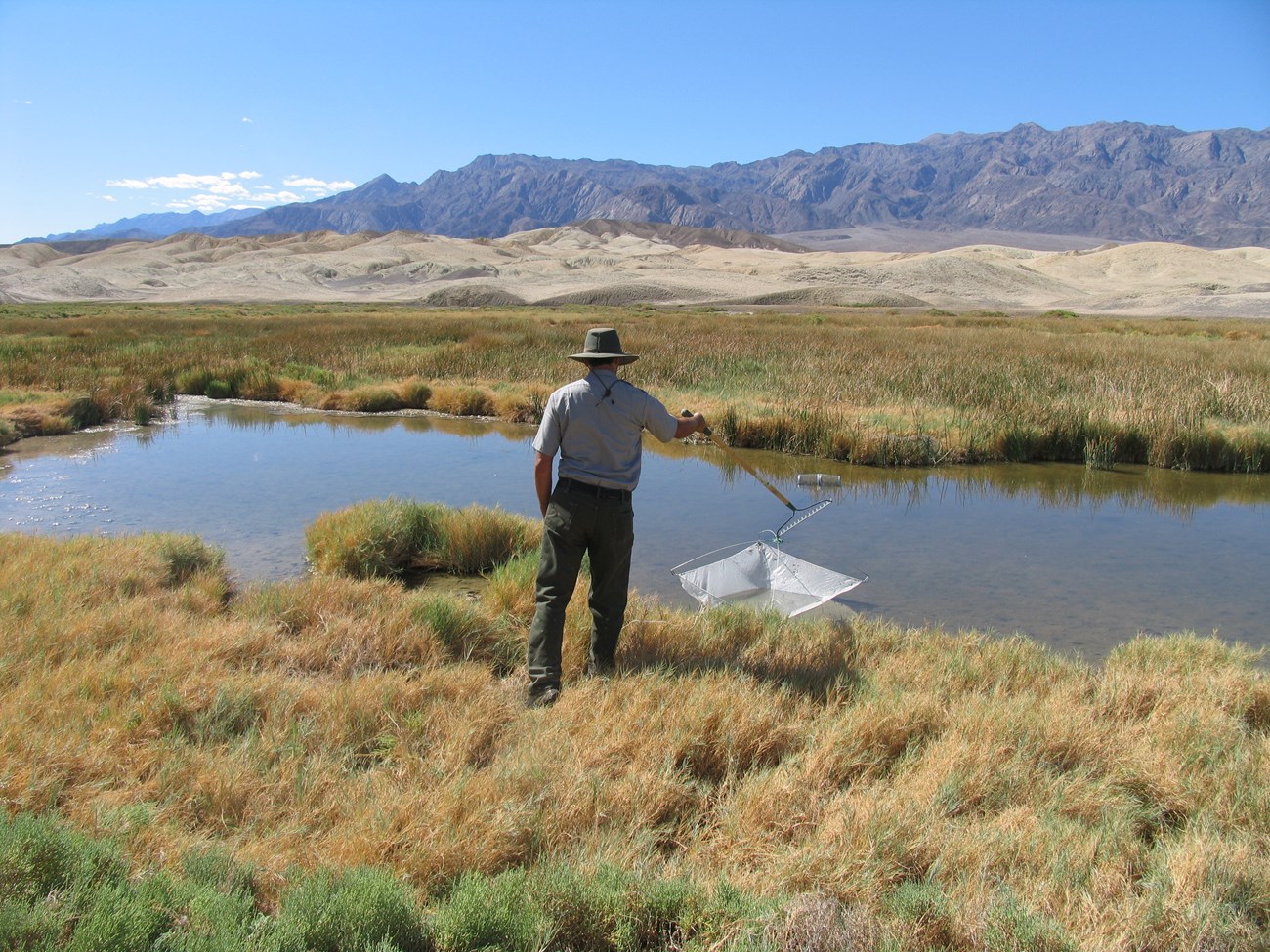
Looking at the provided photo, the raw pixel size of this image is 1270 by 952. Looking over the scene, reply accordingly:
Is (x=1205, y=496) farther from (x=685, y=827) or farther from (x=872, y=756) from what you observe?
(x=685, y=827)

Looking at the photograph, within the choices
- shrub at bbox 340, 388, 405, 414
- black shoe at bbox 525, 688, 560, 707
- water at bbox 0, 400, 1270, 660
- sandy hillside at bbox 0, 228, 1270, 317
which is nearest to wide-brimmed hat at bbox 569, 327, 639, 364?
black shoe at bbox 525, 688, 560, 707

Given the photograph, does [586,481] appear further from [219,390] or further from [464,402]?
[219,390]

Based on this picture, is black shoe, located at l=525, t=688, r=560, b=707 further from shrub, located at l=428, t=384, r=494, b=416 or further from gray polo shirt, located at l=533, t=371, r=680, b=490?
shrub, located at l=428, t=384, r=494, b=416

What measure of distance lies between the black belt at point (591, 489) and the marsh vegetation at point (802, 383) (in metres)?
8.69

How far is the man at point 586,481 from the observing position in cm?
488

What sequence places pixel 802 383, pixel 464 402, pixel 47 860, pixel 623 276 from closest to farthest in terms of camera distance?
pixel 47 860
pixel 802 383
pixel 464 402
pixel 623 276

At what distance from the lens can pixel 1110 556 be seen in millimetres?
8703

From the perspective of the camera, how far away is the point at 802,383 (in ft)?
56.0

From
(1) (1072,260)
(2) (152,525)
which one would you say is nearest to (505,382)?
(2) (152,525)

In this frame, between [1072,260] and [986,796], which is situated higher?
[1072,260]

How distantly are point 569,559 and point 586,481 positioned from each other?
0.44 meters

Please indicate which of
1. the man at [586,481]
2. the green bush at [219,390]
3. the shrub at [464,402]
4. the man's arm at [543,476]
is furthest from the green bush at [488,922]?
the green bush at [219,390]

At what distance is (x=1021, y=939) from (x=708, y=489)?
8.64 meters

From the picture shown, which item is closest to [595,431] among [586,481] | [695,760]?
[586,481]
